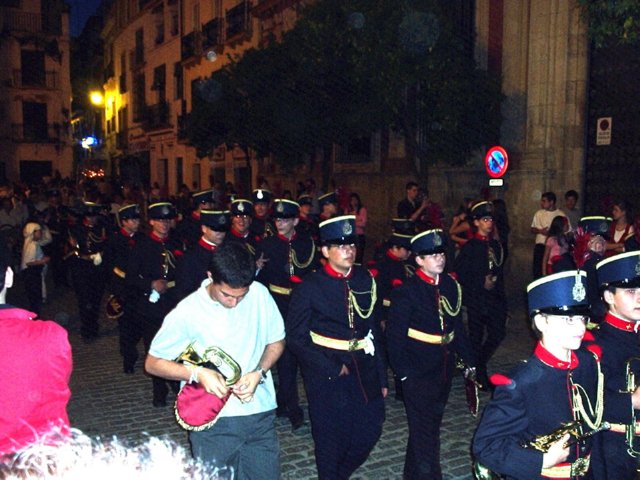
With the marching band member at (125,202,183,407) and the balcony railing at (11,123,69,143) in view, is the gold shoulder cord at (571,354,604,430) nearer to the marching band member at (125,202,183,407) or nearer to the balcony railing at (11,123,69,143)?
the marching band member at (125,202,183,407)

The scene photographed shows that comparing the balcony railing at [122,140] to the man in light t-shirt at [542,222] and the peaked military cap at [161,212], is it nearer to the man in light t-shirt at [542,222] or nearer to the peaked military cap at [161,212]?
the man in light t-shirt at [542,222]

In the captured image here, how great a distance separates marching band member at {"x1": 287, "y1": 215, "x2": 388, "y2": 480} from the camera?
4746 millimetres

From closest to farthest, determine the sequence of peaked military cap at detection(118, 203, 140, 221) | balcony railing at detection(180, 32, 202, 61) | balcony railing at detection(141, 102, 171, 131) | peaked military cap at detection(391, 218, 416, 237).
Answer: peaked military cap at detection(391, 218, 416, 237), peaked military cap at detection(118, 203, 140, 221), balcony railing at detection(180, 32, 202, 61), balcony railing at detection(141, 102, 171, 131)

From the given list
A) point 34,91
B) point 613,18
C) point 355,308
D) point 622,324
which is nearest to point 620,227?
point 613,18

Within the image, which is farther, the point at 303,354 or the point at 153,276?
the point at 153,276

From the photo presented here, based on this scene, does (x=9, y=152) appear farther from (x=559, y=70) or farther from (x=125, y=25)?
(x=559, y=70)

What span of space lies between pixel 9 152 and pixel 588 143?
39.4 m

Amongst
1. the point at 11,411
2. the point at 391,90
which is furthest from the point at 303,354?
the point at 391,90

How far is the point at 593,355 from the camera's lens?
341 cm

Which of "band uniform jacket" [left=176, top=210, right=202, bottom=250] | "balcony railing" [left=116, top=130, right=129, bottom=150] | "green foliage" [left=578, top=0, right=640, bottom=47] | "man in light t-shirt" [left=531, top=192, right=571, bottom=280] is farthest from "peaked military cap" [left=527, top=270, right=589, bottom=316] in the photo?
"balcony railing" [left=116, top=130, right=129, bottom=150]

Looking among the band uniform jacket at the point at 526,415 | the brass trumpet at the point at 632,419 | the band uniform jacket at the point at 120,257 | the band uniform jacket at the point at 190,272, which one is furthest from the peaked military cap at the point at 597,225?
the band uniform jacket at the point at 120,257

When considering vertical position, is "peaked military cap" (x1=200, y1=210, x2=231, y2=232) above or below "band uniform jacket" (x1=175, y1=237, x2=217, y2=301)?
above

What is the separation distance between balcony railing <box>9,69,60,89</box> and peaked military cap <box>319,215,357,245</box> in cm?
4493

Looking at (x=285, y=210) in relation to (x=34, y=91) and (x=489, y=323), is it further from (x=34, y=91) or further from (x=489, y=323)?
(x=34, y=91)
